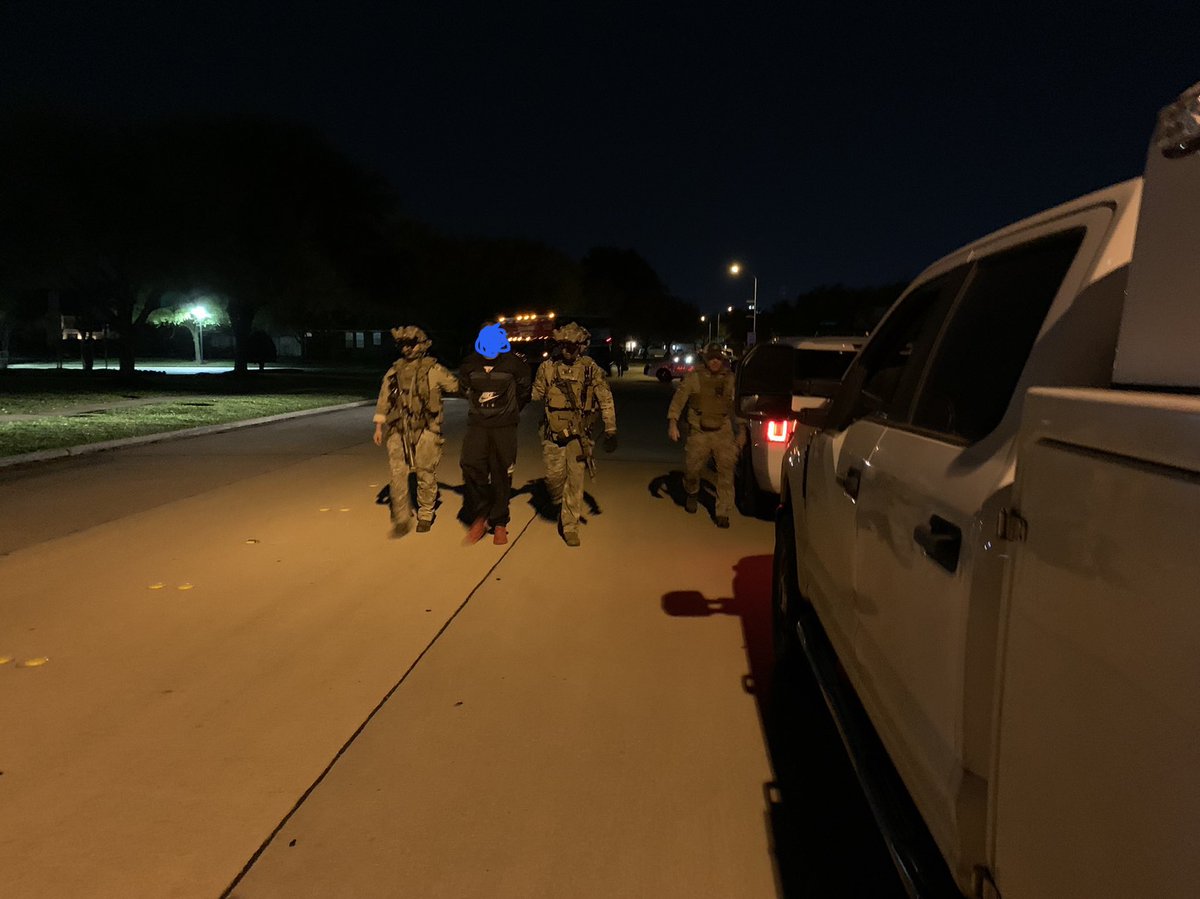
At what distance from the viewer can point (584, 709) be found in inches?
174

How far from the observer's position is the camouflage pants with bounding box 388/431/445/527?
8055mm

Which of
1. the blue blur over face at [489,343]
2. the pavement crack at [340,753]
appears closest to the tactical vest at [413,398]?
the blue blur over face at [489,343]

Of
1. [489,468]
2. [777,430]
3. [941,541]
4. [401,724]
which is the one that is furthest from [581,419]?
[941,541]

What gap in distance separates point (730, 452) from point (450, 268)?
4809 centimetres

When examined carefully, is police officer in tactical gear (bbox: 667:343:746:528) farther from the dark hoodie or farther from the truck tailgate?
the truck tailgate

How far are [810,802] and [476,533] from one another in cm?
480

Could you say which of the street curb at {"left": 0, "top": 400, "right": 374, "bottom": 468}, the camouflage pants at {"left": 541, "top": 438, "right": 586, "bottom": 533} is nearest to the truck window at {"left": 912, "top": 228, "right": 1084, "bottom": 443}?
the camouflage pants at {"left": 541, "top": 438, "right": 586, "bottom": 533}

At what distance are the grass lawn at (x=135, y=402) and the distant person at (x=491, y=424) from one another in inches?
315

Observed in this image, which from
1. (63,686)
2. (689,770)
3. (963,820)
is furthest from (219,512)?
(963,820)

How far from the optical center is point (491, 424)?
7805 mm

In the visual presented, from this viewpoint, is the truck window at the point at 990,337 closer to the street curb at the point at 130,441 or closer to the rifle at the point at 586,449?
the rifle at the point at 586,449

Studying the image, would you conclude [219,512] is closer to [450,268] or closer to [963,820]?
[963,820]

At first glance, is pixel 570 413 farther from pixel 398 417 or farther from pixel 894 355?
pixel 894 355

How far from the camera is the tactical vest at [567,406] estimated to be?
7750 millimetres
